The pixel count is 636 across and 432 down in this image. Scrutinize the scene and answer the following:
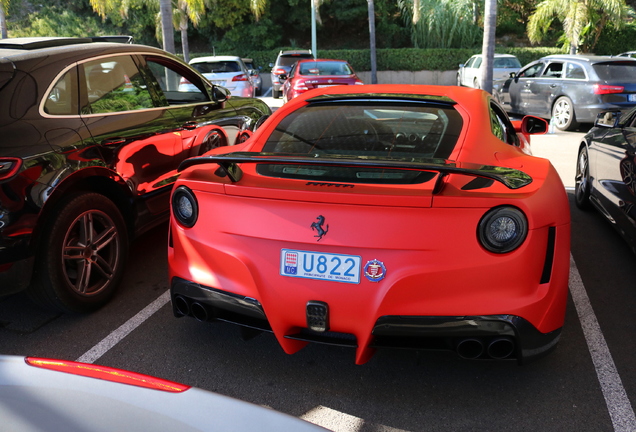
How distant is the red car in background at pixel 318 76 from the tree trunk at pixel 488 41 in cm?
435

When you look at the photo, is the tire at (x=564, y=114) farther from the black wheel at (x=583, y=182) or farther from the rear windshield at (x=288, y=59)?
the rear windshield at (x=288, y=59)

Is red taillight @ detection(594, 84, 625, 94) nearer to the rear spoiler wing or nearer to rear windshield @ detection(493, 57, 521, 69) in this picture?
the rear spoiler wing

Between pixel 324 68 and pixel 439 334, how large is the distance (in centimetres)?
1366

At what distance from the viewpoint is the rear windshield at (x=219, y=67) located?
671 inches

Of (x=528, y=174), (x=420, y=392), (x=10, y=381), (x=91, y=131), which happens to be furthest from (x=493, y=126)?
(x=10, y=381)

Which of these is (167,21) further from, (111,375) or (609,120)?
(111,375)

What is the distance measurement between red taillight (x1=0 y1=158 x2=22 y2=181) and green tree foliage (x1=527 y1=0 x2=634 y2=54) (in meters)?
24.9

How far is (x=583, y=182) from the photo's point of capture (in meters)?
6.21

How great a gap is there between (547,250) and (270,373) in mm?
1539

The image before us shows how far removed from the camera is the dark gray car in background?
1177 cm

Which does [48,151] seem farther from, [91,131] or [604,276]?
Result: [604,276]

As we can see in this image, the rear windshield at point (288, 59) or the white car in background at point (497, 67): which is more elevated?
the rear windshield at point (288, 59)

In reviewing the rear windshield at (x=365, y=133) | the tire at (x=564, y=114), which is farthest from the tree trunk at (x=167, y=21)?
the rear windshield at (x=365, y=133)

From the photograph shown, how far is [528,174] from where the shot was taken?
2.97 m
